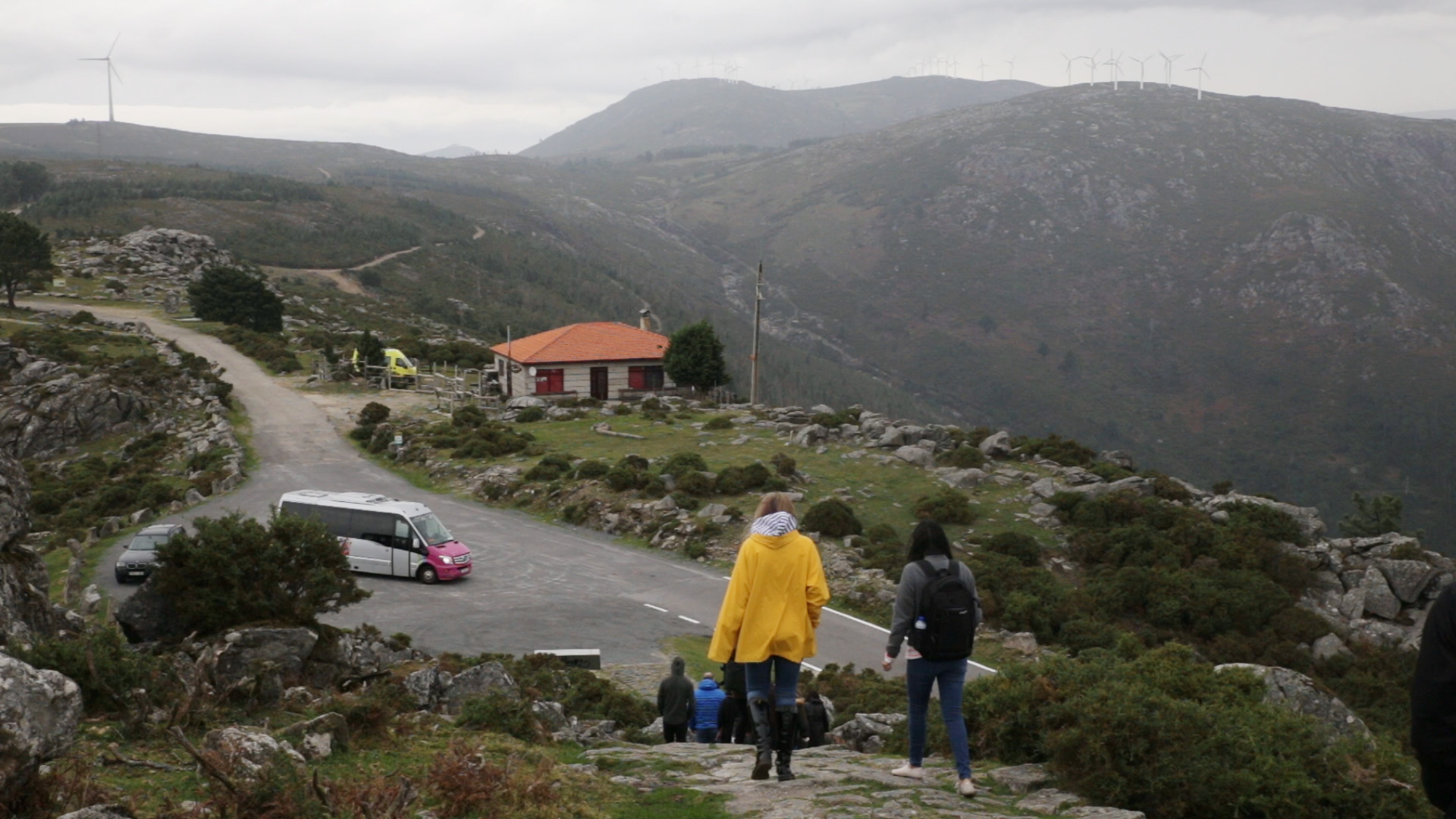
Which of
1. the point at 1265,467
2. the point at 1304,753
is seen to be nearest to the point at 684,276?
the point at 1265,467

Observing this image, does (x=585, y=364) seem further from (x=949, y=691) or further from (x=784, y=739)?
(x=949, y=691)

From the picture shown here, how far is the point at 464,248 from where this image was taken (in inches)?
4988

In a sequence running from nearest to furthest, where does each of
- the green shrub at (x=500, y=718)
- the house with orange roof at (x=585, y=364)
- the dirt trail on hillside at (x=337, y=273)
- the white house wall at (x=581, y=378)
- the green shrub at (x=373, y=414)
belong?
the green shrub at (x=500, y=718), the green shrub at (x=373, y=414), the white house wall at (x=581, y=378), the house with orange roof at (x=585, y=364), the dirt trail on hillside at (x=337, y=273)

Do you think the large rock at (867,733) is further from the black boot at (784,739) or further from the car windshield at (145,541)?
the car windshield at (145,541)

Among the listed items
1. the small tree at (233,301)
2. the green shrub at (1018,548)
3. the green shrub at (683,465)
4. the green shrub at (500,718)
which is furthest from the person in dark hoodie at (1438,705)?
the small tree at (233,301)

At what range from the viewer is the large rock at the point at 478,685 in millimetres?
11703

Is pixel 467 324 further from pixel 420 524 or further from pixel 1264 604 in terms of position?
pixel 1264 604

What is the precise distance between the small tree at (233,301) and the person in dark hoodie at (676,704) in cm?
5864

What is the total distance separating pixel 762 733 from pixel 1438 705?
452 cm

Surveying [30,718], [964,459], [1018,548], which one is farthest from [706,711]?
[964,459]

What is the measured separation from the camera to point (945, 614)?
286 inches

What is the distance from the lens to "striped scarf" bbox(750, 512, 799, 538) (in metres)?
7.40

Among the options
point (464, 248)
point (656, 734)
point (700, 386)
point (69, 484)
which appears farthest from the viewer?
point (464, 248)

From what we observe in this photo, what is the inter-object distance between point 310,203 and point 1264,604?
126933mm
